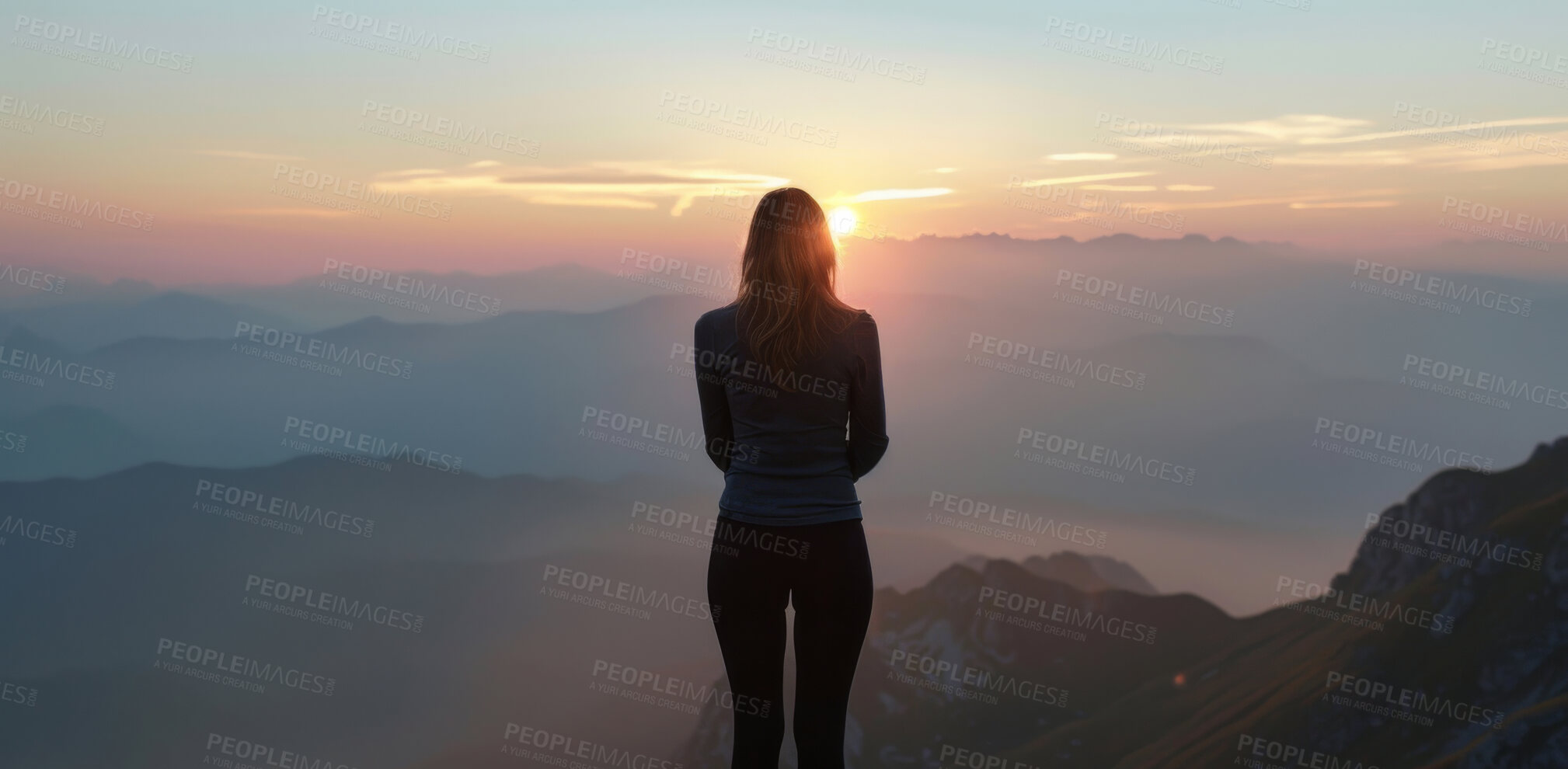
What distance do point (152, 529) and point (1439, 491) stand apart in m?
52.8

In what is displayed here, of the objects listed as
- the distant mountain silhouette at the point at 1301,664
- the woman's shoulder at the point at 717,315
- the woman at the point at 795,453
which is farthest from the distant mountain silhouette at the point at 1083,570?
the woman's shoulder at the point at 717,315

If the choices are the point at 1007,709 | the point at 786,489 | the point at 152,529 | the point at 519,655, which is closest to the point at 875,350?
the point at 786,489

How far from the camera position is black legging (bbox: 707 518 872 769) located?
83.3 inches

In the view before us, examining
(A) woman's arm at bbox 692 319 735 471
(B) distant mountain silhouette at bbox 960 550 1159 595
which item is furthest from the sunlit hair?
(B) distant mountain silhouette at bbox 960 550 1159 595

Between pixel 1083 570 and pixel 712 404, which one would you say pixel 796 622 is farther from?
pixel 1083 570

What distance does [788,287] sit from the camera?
2068 millimetres

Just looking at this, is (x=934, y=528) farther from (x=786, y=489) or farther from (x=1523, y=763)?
(x=786, y=489)

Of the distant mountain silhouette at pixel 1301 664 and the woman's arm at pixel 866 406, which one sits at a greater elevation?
the woman's arm at pixel 866 406

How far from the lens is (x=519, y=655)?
128ft

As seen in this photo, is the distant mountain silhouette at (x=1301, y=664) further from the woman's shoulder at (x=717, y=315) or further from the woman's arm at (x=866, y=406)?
the woman's shoulder at (x=717, y=315)

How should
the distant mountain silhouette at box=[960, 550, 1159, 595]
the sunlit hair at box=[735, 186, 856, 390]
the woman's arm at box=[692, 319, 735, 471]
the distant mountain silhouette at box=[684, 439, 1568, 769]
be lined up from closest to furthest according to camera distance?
the sunlit hair at box=[735, 186, 856, 390] → the woman's arm at box=[692, 319, 735, 471] → the distant mountain silhouette at box=[684, 439, 1568, 769] → the distant mountain silhouette at box=[960, 550, 1159, 595]

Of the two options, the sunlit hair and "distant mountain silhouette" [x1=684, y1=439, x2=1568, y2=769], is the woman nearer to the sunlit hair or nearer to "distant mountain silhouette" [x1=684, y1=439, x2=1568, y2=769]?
the sunlit hair

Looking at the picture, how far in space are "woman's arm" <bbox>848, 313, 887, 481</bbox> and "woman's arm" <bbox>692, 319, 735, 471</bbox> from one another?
0.29m

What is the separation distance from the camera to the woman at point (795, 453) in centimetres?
207
